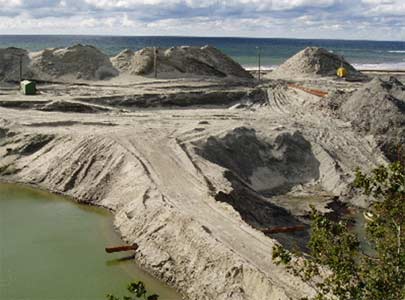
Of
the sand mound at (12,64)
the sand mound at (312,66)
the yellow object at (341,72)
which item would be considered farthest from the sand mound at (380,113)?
the sand mound at (12,64)

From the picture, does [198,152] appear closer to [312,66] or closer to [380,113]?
[380,113]

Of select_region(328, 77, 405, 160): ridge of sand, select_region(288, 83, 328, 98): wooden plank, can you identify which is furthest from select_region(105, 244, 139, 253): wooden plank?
select_region(288, 83, 328, 98): wooden plank

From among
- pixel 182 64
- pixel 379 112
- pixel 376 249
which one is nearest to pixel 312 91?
pixel 379 112

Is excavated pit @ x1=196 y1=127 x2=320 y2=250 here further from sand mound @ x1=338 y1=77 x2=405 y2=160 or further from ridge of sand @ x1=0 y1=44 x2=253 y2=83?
ridge of sand @ x1=0 y1=44 x2=253 y2=83

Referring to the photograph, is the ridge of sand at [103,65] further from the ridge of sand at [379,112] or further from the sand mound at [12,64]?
the ridge of sand at [379,112]

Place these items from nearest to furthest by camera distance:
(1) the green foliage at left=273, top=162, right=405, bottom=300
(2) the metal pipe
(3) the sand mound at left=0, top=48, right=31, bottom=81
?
(1) the green foliage at left=273, top=162, right=405, bottom=300, (2) the metal pipe, (3) the sand mound at left=0, top=48, right=31, bottom=81

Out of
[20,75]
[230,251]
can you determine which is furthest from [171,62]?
[230,251]
